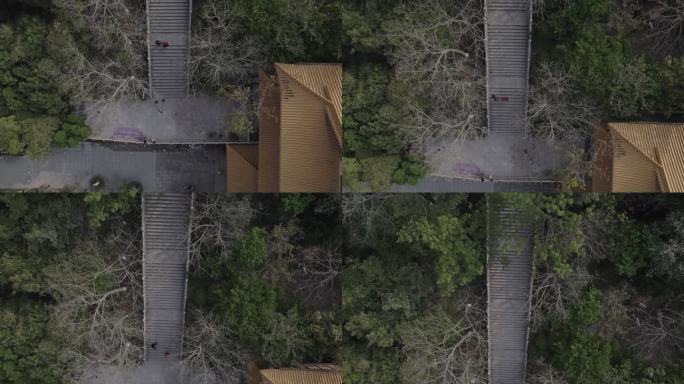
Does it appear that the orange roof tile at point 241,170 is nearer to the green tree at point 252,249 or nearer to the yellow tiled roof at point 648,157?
the green tree at point 252,249

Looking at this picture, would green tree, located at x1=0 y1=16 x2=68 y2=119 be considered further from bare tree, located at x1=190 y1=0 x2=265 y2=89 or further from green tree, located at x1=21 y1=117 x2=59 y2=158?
→ bare tree, located at x1=190 y1=0 x2=265 y2=89

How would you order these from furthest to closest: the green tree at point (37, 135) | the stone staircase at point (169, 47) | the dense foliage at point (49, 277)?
the stone staircase at point (169, 47)
the green tree at point (37, 135)
the dense foliage at point (49, 277)

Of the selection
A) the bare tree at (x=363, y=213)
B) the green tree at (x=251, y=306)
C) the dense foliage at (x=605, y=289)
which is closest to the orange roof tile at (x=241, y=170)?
the green tree at (x=251, y=306)

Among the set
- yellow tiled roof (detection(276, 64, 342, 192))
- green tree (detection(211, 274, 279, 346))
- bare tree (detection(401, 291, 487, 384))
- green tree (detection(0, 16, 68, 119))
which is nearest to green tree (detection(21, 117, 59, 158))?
green tree (detection(0, 16, 68, 119))

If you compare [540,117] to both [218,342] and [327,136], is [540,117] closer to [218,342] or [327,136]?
[327,136]

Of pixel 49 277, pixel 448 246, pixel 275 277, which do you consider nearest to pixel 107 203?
pixel 49 277

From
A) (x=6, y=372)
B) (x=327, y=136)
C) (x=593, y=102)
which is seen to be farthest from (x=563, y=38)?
(x=6, y=372)
